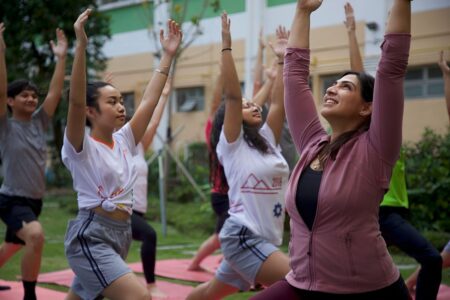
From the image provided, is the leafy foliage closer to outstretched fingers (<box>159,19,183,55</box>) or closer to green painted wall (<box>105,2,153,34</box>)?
outstretched fingers (<box>159,19,183,55</box>)

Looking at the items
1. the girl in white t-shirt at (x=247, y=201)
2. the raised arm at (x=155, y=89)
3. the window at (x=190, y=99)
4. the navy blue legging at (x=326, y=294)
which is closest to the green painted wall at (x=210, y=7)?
the window at (x=190, y=99)

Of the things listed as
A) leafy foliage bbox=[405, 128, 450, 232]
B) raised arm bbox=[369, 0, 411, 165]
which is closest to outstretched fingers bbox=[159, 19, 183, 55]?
raised arm bbox=[369, 0, 411, 165]

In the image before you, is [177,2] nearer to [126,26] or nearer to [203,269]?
[126,26]

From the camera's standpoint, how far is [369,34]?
41.1ft

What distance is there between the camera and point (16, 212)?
551 centimetres

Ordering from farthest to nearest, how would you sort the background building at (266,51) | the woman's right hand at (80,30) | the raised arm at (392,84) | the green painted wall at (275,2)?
the green painted wall at (275,2) < the background building at (266,51) < the woman's right hand at (80,30) < the raised arm at (392,84)

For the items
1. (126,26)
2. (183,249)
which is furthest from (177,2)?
(183,249)

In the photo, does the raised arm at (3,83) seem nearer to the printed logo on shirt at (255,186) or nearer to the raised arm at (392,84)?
the printed logo on shirt at (255,186)

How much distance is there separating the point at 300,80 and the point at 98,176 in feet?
4.32

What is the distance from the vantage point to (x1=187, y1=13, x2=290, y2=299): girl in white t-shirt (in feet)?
14.1

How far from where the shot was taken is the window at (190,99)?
15977 mm

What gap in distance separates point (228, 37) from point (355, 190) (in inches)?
69.5

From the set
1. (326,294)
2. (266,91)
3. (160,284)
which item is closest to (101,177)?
(326,294)

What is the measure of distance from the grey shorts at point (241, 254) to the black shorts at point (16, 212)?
6.03 ft
